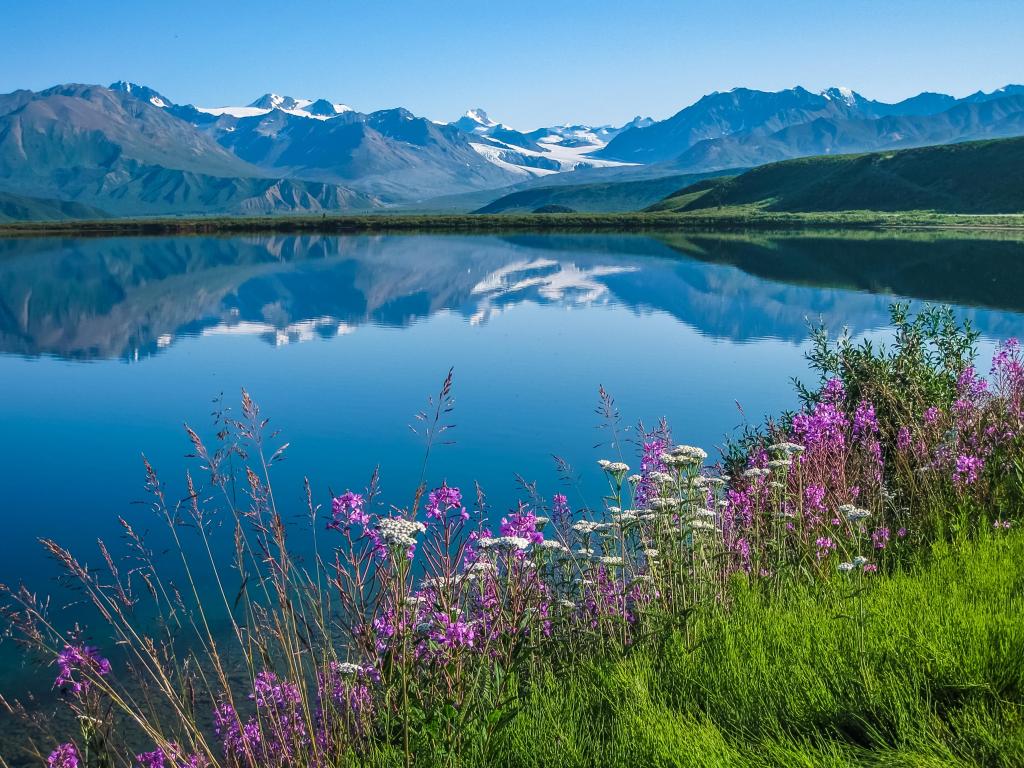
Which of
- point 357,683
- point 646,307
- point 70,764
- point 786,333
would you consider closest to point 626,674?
point 357,683

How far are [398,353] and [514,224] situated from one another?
475 ft

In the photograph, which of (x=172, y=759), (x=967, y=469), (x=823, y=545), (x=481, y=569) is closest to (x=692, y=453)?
(x=823, y=545)

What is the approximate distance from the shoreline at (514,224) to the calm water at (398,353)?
6642 cm

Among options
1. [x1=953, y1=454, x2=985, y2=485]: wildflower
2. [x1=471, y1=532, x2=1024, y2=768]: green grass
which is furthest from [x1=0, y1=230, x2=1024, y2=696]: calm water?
[x1=471, y1=532, x2=1024, y2=768]: green grass

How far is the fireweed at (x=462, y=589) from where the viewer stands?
511 cm

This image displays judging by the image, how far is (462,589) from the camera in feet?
20.0

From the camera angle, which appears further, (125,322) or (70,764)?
(125,322)

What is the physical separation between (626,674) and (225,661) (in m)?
6.11

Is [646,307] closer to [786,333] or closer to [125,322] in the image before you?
[786,333]

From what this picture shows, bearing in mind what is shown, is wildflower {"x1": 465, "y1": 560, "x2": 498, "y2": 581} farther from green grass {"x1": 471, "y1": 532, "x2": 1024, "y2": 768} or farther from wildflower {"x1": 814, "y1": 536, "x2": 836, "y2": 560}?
wildflower {"x1": 814, "y1": 536, "x2": 836, "y2": 560}

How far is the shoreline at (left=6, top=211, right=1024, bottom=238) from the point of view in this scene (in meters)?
149

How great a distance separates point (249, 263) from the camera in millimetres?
89000

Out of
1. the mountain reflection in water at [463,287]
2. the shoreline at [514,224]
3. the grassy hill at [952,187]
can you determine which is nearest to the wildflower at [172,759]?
the mountain reflection in water at [463,287]

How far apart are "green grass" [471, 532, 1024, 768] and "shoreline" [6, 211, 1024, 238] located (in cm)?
14583
